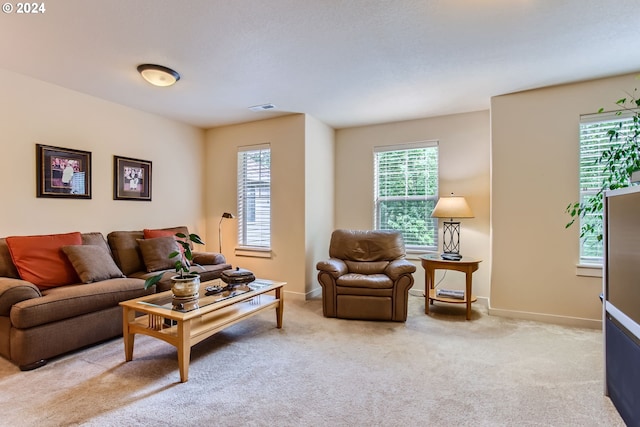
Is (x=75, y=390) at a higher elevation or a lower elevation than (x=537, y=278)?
lower

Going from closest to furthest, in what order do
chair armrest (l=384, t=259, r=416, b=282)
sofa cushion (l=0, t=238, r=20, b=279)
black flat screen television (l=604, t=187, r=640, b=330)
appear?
1. black flat screen television (l=604, t=187, r=640, b=330)
2. sofa cushion (l=0, t=238, r=20, b=279)
3. chair armrest (l=384, t=259, r=416, b=282)

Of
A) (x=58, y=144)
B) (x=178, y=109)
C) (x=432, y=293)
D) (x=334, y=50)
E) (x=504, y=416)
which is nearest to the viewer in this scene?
(x=504, y=416)

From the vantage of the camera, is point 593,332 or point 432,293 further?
point 432,293

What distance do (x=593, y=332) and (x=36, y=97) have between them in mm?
5904

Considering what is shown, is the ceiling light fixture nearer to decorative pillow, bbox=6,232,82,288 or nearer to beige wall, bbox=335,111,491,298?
decorative pillow, bbox=6,232,82,288

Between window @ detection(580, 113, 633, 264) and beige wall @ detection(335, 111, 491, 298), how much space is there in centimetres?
97

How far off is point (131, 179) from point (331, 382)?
3491mm

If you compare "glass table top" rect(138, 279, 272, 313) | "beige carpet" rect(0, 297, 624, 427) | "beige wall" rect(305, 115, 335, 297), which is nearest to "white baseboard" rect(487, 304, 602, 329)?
"beige carpet" rect(0, 297, 624, 427)

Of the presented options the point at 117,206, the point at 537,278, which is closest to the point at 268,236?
the point at 117,206

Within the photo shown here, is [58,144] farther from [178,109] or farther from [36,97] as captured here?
[178,109]

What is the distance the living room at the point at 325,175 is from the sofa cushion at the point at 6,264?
0.88 feet

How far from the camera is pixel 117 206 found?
392cm

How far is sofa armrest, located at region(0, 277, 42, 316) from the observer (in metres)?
2.29

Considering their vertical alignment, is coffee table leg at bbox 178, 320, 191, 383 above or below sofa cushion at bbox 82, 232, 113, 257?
below
